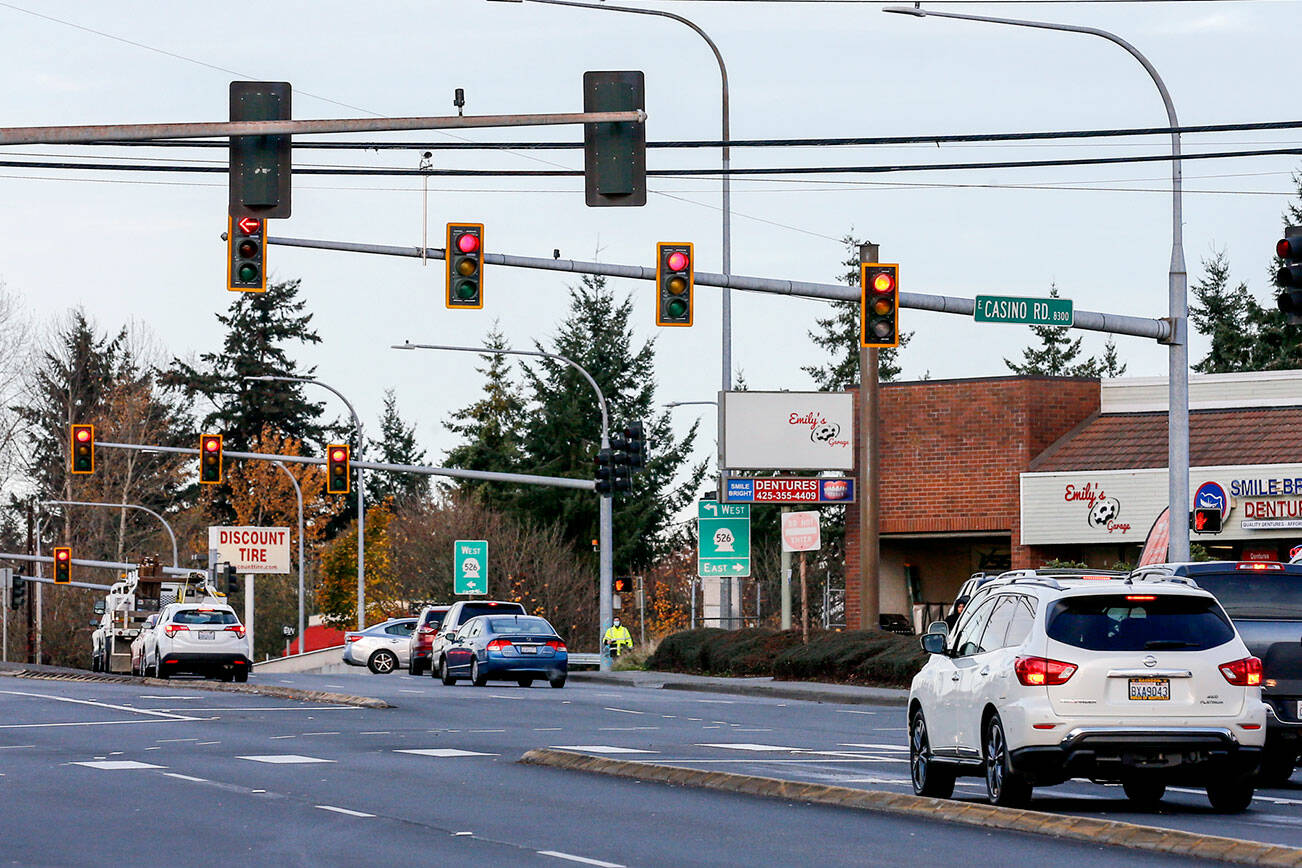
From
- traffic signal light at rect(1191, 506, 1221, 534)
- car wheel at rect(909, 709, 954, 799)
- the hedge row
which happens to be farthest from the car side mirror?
the hedge row

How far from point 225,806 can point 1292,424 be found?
3573 centimetres

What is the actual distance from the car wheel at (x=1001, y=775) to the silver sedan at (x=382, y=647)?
1629 inches

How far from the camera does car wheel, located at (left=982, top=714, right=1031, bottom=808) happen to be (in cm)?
1541

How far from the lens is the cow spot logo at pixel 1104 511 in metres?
48.5

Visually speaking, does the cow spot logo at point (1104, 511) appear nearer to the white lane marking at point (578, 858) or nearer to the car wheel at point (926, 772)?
the car wheel at point (926, 772)

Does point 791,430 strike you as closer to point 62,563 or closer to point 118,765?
point 62,563

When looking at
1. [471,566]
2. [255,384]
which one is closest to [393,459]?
[255,384]

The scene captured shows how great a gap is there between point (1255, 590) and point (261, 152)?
9814 millimetres

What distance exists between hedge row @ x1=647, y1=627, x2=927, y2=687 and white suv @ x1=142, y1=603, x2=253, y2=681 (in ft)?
32.2

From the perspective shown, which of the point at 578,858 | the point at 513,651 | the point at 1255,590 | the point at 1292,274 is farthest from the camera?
the point at 513,651

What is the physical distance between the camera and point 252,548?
87875mm

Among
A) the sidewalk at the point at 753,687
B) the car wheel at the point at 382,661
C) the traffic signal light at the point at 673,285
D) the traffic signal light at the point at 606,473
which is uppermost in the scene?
the traffic signal light at the point at 673,285

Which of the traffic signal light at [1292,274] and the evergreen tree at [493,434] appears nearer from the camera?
the traffic signal light at [1292,274]

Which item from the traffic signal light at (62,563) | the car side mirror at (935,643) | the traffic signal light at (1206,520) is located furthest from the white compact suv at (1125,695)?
the traffic signal light at (62,563)
